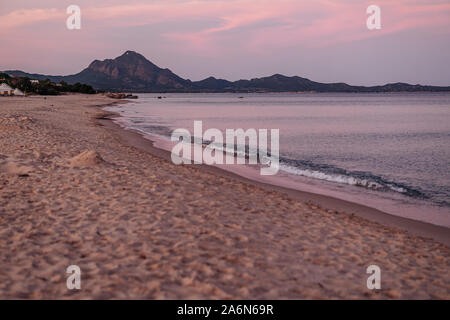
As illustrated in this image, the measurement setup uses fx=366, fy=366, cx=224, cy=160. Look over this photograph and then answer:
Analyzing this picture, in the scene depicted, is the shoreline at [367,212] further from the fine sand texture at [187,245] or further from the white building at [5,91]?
the white building at [5,91]

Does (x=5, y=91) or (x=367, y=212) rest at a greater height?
(x=5, y=91)

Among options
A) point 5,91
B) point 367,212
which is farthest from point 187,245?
point 5,91

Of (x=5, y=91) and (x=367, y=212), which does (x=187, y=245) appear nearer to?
(x=367, y=212)

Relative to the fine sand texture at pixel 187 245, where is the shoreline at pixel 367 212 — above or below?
below

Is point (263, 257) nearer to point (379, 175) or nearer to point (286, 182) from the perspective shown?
point (286, 182)

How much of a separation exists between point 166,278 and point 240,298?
3.43ft

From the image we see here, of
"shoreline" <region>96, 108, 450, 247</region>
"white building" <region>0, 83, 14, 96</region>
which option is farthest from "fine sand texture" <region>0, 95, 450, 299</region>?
"white building" <region>0, 83, 14, 96</region>

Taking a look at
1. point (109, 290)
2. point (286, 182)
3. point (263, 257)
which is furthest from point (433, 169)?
point (109, 290)

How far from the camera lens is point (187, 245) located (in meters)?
6.05

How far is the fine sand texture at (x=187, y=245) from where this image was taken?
4875 mm

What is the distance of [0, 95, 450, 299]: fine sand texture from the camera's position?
4.88 m

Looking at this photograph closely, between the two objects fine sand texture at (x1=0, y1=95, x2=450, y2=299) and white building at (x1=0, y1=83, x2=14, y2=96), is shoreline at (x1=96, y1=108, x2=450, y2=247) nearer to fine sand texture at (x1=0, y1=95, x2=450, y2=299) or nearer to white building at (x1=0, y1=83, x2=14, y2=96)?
fine sand texture at (x1=0, y1=95, x2=450, y2=299)

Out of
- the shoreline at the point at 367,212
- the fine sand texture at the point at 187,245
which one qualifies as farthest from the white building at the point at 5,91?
the shoreline at the point at 367,212
